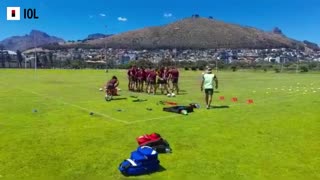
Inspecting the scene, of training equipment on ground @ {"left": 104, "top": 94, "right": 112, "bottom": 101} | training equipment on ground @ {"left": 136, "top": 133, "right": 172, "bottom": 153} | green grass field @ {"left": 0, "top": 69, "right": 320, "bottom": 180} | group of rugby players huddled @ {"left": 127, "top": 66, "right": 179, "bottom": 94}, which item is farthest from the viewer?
group of rugby players huddled @ {"left": 127, "top": 66, "right": 179, "bottom": 94}

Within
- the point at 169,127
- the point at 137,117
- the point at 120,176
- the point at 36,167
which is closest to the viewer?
the point at 120,176

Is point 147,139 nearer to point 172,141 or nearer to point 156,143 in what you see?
point 156,143

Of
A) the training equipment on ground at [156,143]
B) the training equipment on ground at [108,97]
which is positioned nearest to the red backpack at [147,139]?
the training equipment on ground at [156,143]

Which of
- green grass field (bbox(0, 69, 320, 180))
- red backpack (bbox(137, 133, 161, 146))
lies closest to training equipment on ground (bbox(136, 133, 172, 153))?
red backpack (bbox(137, 133, 161, 146))

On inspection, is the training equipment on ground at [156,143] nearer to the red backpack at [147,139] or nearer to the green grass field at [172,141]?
the red backpack at [147,139]

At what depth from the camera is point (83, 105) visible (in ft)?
73.7

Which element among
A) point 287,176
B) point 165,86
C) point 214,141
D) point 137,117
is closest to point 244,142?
point 214,141

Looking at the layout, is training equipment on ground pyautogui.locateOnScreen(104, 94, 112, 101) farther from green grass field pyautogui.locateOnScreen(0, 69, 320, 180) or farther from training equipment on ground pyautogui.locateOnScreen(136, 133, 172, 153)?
training equipment on ground pyautogui.locateOnScreen(136, 133, 172, 153)

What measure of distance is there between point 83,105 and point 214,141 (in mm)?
11057

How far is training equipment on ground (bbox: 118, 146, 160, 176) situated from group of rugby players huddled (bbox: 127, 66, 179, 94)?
1987 centimetres

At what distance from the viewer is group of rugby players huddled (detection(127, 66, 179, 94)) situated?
30.3 metres

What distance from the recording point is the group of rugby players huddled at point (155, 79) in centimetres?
3030

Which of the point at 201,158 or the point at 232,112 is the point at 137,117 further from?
the point at 201,158

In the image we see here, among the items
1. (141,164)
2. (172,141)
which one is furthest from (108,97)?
(141,164)
